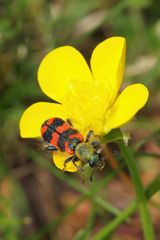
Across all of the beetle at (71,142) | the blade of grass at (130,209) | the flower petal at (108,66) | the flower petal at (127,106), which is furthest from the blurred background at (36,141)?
the flower petal at (127,106)

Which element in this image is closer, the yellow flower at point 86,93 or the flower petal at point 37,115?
the yellow flower at point 86,93

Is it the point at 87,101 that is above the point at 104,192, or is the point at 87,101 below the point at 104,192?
above

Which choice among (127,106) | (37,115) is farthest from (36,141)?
(127,106)

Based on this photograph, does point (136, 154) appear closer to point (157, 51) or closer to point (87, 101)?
point (87, 101)

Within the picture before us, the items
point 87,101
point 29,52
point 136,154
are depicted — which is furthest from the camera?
point 29,52

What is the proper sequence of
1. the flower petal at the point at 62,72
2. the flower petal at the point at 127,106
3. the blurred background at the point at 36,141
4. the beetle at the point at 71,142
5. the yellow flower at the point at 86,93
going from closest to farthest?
the flower petal at the point at 127,106 → the yellow flower at the point at 86,93 → the beetle at the point at 71,142 → the flower petal at the point at 62,72 → the blurred background at the point at 36,141

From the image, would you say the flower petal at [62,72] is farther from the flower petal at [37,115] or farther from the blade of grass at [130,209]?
the blade of grass at [130,209]

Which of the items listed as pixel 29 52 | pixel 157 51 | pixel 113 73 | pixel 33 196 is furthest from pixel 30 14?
pixel 113 73
